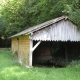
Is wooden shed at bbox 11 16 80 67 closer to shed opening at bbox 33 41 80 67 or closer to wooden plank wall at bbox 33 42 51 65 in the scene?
shed opening at bbox 33 41 80 67

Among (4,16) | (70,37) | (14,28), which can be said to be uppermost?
(4,16)

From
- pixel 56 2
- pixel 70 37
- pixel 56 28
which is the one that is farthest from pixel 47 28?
pixel 56 2

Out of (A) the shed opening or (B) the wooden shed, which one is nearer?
(B) the wooden shed

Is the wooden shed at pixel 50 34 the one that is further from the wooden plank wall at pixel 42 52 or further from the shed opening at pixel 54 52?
the wooden plank wall at pixel 42 52

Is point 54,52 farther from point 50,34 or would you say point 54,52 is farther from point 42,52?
point 50,34

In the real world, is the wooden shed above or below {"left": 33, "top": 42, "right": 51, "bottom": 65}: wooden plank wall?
above

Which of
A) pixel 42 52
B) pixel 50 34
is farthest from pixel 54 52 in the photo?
pixel 50 34

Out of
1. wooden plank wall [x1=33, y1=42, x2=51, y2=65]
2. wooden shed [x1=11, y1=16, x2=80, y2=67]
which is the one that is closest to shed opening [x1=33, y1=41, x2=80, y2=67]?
wooden plank wall [x1=33, y1=42, x2=51, y2=65]

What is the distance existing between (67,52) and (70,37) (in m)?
3.60

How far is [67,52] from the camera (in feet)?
68.9

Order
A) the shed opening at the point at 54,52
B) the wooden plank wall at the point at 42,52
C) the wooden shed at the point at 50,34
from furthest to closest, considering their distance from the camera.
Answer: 1. the wooden plank wall at the point at 42,52
2. the shed opening at the point at 54,52
3. the wooden shed at the point at 50,34

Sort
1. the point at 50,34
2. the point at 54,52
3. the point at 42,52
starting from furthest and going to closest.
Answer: the point at 42,52
the point at 54,52
the point at 50,34

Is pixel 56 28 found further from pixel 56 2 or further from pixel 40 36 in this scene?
pixel 56 2

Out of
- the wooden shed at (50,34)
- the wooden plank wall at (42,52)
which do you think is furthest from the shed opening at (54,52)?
the wooden shed at (50,34)
